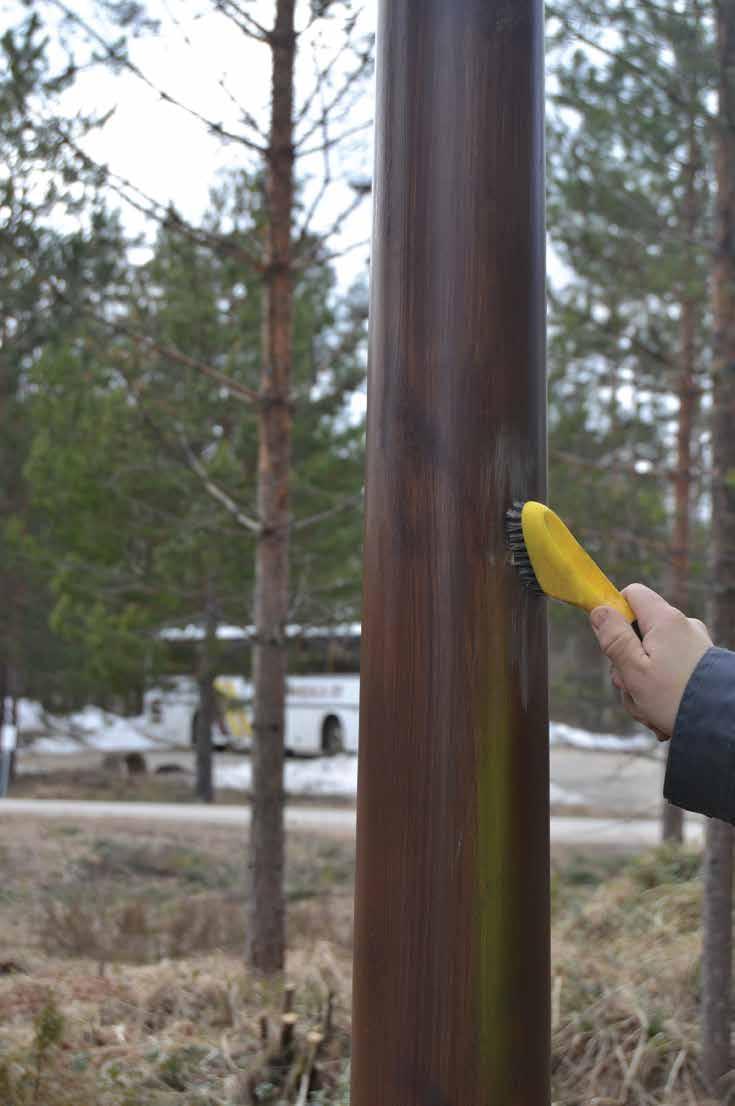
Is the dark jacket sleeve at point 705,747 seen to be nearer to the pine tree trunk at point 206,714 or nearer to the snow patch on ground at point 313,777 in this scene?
the pine tree trunk at point 206,714

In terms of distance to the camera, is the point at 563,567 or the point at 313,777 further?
the point at 313,777

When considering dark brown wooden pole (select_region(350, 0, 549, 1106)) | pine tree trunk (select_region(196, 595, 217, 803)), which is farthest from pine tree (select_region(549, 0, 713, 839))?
pine tree trunk (select_region(196, 595, 217, 803))

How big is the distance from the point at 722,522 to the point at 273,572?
2447mm

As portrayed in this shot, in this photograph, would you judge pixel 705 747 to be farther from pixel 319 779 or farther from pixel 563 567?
pixel 319 779

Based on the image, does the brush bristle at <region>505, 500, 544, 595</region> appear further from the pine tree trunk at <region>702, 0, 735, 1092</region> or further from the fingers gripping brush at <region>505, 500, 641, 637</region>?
the pine tree trunk at <region>702, 0, 735, 1092</region>

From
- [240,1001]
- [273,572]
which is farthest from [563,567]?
[273,572]

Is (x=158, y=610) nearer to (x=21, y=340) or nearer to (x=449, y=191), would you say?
→ (x=21, y=340)

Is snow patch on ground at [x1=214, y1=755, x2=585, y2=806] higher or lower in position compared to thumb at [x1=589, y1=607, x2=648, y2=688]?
lower

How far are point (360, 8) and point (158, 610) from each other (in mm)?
11115

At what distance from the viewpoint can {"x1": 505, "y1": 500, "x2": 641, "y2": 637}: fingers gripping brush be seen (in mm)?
1458

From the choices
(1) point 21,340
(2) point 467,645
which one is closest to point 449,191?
(2) point 467,645

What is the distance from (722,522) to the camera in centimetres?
531

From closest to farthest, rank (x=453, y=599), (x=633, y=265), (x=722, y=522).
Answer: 1. (x=453, y=599)
2. (x=722, y=522)
3. (x=633, y=265)

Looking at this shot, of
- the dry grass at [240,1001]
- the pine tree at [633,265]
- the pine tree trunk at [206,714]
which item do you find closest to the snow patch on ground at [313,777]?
the pine tree trunk at [206,714]
